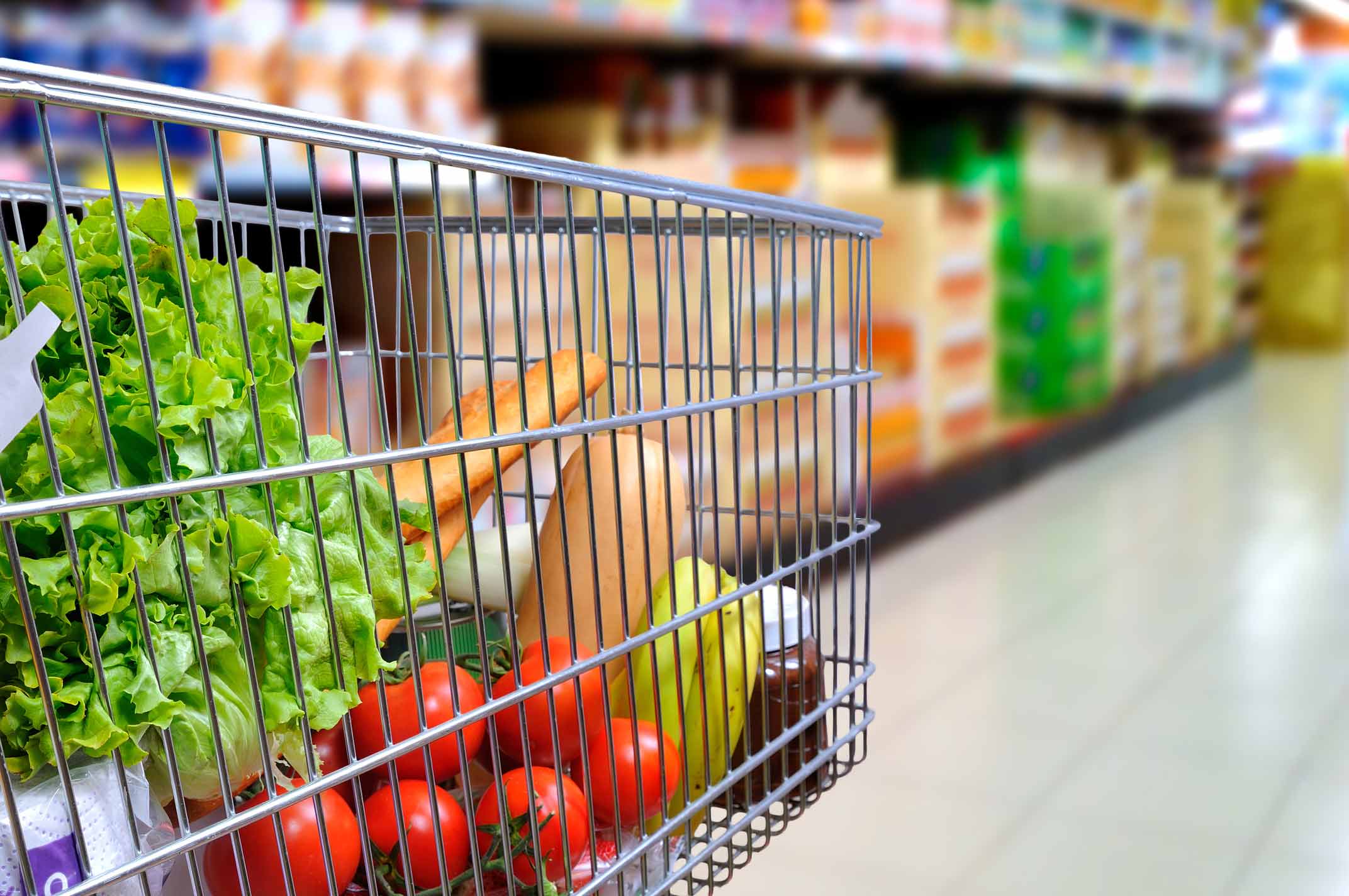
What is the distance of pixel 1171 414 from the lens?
19.4 ft

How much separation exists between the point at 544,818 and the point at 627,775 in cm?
7

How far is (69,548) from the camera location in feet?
1.69

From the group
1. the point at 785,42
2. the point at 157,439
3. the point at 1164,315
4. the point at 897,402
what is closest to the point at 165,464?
the point at 157,439

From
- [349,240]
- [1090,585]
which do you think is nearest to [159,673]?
[349,240]

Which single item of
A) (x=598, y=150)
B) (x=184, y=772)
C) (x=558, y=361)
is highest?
(x=598, y=150)

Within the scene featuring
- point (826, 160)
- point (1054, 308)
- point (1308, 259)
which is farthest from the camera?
point (1308, 259)

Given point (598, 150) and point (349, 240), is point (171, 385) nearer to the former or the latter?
point (349, 240)

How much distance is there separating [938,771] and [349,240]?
133 cm

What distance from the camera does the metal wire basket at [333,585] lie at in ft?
1.75

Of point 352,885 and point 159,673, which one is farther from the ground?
point 159,673

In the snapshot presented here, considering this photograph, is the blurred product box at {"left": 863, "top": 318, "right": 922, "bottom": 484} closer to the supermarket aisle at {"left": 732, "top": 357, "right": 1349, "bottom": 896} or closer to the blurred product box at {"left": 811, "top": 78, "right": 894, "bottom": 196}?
the supermarket aisle at {"left": 732, "top": 357, "right": 1349, "bottom": 896}

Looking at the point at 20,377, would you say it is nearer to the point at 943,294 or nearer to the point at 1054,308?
the point at 943,294

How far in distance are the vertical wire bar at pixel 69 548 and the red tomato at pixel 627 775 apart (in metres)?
0.31

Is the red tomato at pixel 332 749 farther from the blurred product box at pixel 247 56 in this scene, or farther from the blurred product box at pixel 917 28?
the blurred product box at pixel 917 28
